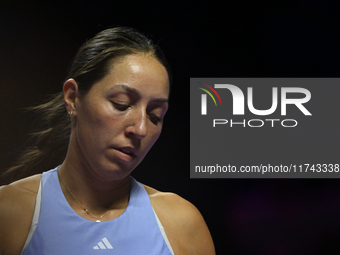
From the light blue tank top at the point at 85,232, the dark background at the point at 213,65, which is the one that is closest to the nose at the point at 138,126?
the light blue tank top at the point at 85,232

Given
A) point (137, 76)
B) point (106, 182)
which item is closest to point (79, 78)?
point (137, 76)

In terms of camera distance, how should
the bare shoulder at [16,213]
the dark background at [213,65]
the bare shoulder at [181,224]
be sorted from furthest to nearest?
the dark background at [213,65] → the bare shoulder at [181,224] → the bare shoulder at [16,213]

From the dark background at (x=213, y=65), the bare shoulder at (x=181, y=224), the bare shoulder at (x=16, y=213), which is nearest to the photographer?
the bare shoulder at (x=16, y=213)

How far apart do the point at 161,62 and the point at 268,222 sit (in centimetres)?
95

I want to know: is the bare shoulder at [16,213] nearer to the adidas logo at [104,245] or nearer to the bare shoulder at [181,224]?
the adidas logo at [104,245]

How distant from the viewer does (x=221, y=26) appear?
1.74 meters

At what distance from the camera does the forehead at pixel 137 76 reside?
109 cm

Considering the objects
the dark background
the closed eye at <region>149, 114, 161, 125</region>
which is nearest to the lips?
the closed eye at <region>149, 114, 161, 125</region>

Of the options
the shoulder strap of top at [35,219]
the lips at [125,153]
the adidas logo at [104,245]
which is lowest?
the adidas logo at [104,245]

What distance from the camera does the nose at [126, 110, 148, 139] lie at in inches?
42.6

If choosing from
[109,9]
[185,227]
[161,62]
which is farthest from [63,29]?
[185,227]

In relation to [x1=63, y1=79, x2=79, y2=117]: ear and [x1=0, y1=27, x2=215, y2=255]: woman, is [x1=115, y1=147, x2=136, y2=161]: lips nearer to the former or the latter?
[x1=0, y1=27, x2=215, y2=255]: woman

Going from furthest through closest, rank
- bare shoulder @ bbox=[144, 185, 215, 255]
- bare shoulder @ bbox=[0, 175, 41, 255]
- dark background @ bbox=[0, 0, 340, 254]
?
1. dark background @ bbox=[0, 0, 340, 254]
2. bare shoulder @ bbox=[144, 185, 215, 255]
3. bare shoulder @ bbox=[0, 175, 41, 255]

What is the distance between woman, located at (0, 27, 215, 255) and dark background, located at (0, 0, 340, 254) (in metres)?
0.47
